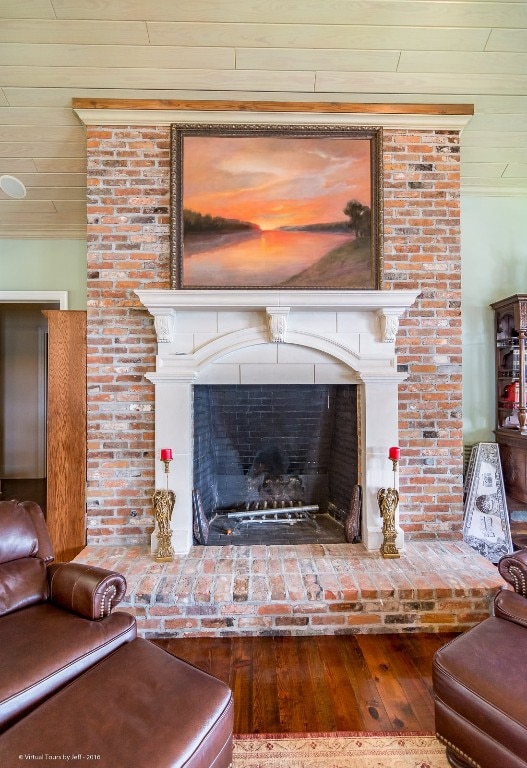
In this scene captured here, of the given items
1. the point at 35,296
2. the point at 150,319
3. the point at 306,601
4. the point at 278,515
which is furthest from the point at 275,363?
the point at 35,296

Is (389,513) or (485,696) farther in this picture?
(389,513)

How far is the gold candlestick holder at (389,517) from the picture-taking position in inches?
94.4

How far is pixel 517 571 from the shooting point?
1.62 meters

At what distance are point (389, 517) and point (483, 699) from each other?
126 cm

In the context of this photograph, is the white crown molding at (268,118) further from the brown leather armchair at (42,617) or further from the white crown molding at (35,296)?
Result: the brown leather armchair at (42,617)

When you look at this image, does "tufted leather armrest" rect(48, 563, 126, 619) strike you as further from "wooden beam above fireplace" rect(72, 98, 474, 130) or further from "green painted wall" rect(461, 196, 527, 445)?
"green painted wall" rect(461, 196, 527, 445)

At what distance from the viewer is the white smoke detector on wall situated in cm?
299

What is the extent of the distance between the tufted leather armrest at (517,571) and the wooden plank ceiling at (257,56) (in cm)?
276

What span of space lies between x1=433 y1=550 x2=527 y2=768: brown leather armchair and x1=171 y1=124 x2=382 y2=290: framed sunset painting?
6.54 feet

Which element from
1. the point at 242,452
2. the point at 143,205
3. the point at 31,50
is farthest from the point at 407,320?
the point at 31,50

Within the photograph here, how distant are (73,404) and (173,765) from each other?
213cm

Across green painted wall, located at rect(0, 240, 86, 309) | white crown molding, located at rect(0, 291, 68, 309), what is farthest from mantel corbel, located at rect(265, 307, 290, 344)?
white crown molding, located at rect(0, 291, 68, 309)

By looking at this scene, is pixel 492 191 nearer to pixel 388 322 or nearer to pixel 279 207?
pixel 388 322

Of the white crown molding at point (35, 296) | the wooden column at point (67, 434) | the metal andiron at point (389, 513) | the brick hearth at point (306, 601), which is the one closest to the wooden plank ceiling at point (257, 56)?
the white crown molding at point (35, 296)
